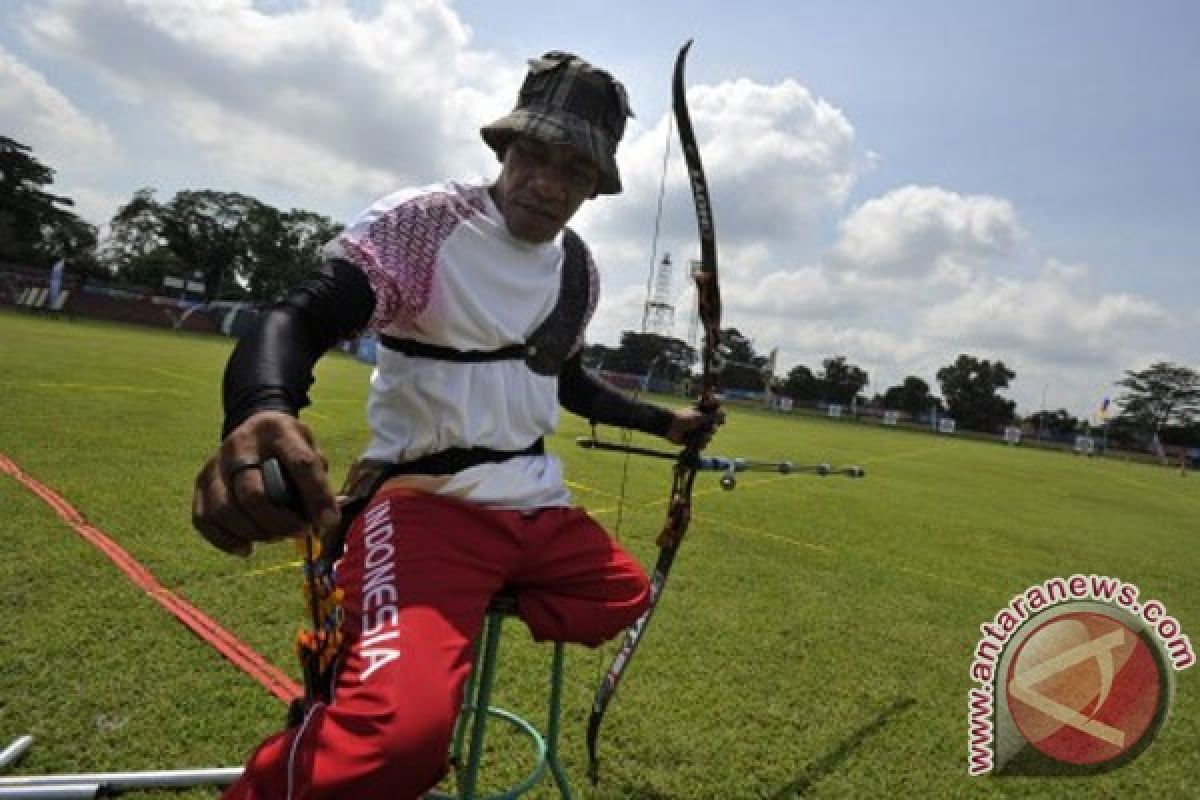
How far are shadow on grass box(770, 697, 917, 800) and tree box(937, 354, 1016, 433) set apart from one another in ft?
276

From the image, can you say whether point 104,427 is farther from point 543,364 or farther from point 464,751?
point 543,364

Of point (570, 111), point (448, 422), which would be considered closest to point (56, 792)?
point (448, 422)

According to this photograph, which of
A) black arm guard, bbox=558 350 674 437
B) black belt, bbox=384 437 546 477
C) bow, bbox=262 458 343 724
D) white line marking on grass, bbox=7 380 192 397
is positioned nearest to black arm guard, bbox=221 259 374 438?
bow, bbox=262 458 343 724

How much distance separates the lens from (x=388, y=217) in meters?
1.97

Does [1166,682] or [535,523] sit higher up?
[535,523]

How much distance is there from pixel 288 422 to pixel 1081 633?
11.7 ft

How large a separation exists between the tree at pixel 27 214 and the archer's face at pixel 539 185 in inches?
2908

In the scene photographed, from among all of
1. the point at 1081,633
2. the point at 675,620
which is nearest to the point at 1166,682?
the point at 1081,633

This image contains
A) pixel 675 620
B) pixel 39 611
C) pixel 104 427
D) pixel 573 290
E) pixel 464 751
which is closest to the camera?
pixel 573 290

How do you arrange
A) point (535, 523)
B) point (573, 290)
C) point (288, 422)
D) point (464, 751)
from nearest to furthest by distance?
point (288, 422), point (535, 523), point (573, 290), point (464, 751)

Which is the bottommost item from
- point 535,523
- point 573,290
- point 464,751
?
point 464,751

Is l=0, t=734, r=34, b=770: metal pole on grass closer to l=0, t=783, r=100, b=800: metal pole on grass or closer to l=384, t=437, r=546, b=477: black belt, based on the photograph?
l=0, t=783, r=100, b=800: metal pole on grass

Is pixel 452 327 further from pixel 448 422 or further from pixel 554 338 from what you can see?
pixel 554 338

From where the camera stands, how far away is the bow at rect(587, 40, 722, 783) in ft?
9.78
